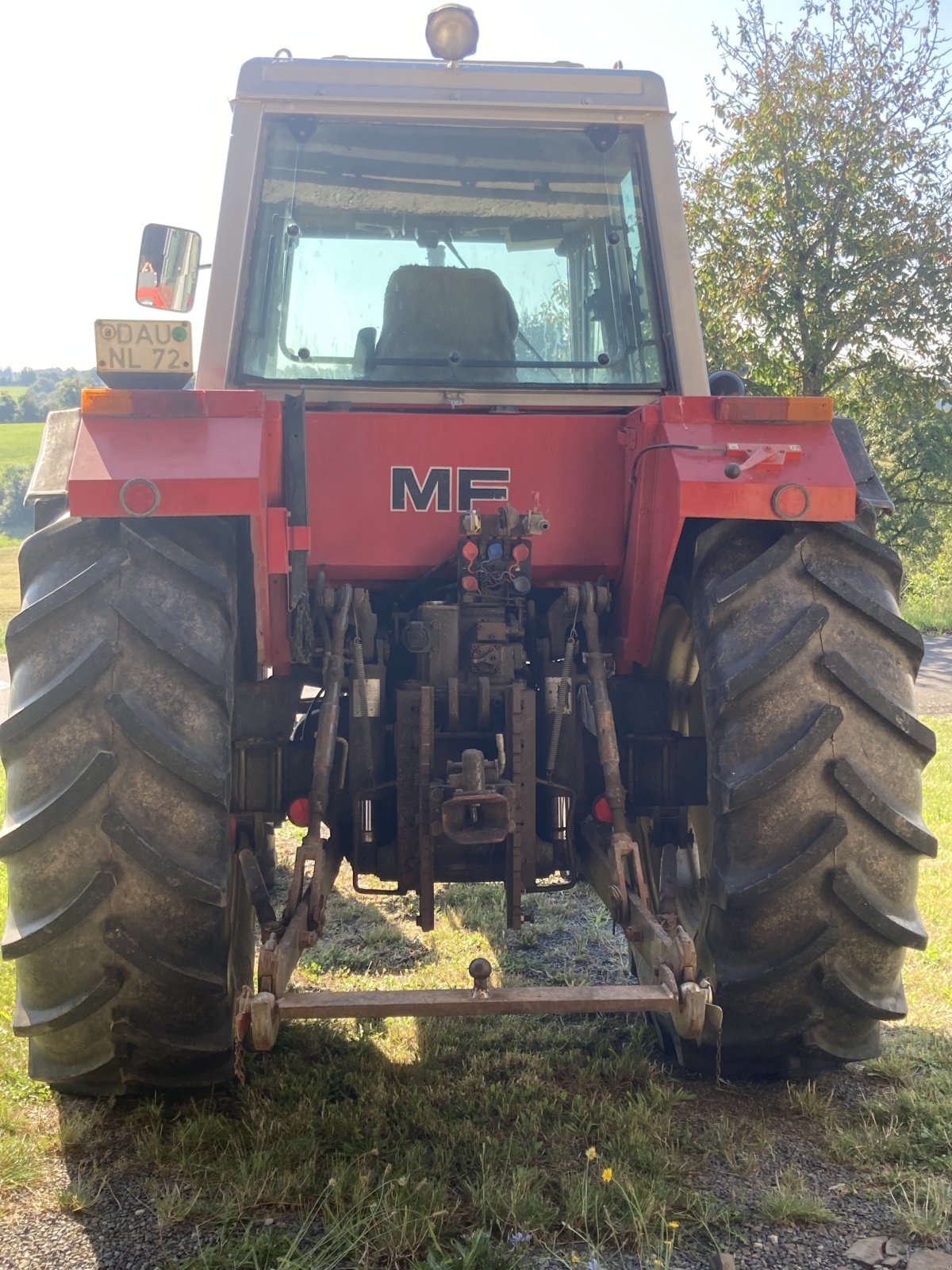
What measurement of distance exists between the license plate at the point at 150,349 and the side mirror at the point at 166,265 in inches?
16.9

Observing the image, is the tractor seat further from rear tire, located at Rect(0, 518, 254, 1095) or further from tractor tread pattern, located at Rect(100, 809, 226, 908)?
tractor tread pattern, located at Rect(100, 809, 226, 908)

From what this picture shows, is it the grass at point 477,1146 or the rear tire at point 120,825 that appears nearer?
the grass at point 477,1146

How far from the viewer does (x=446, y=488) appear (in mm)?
3186

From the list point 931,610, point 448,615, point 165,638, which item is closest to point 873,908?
point 448,615

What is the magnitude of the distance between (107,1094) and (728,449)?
2.22 m

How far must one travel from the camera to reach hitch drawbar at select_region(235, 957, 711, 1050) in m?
2.39

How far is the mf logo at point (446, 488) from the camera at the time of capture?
317cm

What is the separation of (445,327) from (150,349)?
1.02 m

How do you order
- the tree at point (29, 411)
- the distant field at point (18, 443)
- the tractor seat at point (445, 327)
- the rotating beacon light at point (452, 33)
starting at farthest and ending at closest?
the tree at point (29, 411) → the distant field at point (18, 443) → the rotating beacon light at point (452, 33) → the tractor seat at point (445, 327)

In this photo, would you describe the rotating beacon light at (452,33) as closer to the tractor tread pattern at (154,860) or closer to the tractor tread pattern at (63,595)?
the tractor tread pattern at (63,595)

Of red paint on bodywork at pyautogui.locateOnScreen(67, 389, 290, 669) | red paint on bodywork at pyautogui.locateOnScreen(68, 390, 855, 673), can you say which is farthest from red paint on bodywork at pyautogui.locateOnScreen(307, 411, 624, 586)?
red paint on bodywork at pyautogui.locateOnScreen(67, 389, 290, 669)

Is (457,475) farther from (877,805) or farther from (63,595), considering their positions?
(877,805)

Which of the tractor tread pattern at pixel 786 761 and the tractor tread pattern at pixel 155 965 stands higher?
the tractor tread pattern at pixel 786 761

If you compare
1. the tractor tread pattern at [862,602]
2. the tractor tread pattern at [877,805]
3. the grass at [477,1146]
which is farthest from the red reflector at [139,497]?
the tractor tread pattern at [877,805]
